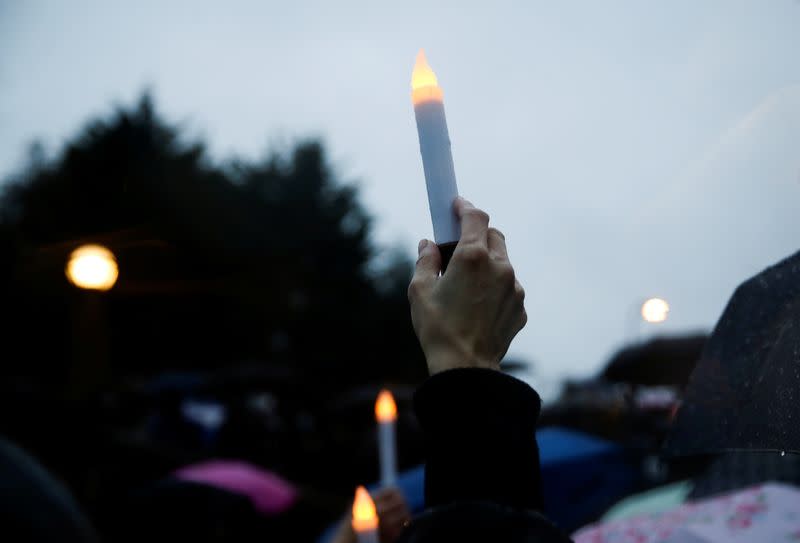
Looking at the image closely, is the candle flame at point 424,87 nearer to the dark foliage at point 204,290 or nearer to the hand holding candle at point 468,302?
the hand holding candle at point 468,302

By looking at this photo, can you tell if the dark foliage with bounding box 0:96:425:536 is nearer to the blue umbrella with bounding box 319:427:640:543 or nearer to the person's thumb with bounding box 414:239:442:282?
the blue umbrella with bounding box 319:427:640:543

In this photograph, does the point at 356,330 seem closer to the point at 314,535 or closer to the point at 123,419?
the point at 123,419

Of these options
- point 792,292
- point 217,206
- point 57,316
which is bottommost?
point 792,292

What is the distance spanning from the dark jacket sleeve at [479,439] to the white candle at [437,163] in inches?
8.2

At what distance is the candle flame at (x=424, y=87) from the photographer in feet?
3.29

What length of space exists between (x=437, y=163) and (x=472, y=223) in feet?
0.35

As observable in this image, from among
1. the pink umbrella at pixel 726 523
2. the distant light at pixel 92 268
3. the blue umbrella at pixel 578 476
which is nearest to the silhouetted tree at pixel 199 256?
the distant light at pixel 92 268

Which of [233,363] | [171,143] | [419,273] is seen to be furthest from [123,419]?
[419,273]

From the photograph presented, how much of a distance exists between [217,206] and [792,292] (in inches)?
889

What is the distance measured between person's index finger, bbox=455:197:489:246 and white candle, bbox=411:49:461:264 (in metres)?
0.03

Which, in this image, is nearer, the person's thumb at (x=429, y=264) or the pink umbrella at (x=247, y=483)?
the person's thumb at (x=429, y=264)

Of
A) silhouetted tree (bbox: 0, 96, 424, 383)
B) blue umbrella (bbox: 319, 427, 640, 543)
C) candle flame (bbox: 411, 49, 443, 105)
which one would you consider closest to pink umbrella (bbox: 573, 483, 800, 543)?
candle flame (bbox: 411, 49, 443, 105)

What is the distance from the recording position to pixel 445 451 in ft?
2.98

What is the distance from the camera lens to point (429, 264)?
996 mm
